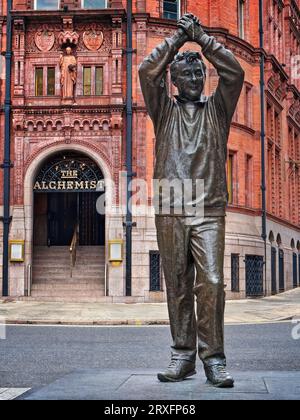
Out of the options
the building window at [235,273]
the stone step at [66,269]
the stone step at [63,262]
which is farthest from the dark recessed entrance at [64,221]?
the building window at [235,273]

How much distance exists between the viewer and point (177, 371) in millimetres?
5969

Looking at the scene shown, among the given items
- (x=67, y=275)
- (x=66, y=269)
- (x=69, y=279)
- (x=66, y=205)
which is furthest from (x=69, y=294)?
(x=66, y=205)

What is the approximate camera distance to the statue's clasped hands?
19.3 ft

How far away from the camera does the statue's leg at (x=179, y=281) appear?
6098 mm

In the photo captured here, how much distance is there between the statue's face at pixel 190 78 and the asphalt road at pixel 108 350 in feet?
13.1

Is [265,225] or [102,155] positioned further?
[265,225]

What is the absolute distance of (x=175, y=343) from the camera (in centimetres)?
616

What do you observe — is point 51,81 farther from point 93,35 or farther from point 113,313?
point 113,313

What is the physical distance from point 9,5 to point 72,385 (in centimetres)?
2603

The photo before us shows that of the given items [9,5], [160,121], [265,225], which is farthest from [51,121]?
[160,121]

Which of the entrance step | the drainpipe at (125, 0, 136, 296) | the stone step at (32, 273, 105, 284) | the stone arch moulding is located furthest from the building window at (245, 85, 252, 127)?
the stone step at (32, 273, 105, 284)

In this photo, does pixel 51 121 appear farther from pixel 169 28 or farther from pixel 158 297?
pixel 158 297

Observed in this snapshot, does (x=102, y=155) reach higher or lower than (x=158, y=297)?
higher

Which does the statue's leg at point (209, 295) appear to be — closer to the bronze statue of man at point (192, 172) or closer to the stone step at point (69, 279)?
the bronze statue of man at point (192, 172)
